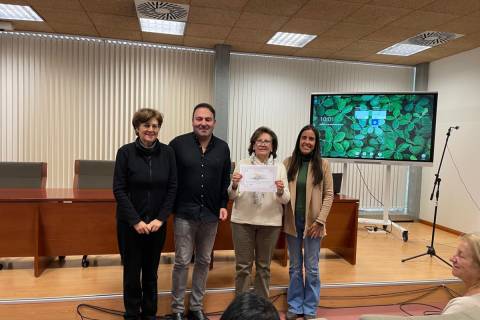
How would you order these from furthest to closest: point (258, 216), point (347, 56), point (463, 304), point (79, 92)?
point (347, 56)
point (79, 92)
point (258, 216)
point (463, 304)

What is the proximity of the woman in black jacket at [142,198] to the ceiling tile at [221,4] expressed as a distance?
6.29ft

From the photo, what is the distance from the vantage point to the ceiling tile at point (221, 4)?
3618 millimetres

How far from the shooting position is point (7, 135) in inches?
199

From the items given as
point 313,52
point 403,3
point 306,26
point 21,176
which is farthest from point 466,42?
point 21,176

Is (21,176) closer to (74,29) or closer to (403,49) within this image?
(74,29)

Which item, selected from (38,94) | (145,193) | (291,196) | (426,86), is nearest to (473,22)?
(426,86)

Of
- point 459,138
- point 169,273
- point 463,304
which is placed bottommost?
point 169,273

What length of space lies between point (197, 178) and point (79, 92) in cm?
372

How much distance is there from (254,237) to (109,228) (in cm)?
138

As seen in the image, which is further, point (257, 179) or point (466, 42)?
point (466, 42)

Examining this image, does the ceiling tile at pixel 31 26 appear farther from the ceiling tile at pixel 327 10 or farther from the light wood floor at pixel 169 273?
the ceiling tile at pixel 327 10

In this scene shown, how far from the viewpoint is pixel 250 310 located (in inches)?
30.7

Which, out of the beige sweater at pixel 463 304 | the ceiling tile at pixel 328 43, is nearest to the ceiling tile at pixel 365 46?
the ceiling tile at pixel 328 43

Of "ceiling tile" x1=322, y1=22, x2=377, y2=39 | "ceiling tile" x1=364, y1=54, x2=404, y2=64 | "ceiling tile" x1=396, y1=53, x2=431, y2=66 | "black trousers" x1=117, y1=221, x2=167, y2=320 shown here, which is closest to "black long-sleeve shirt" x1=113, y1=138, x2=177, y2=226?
"black trousers" x1=117, y1=221, x2=167, y2=320
